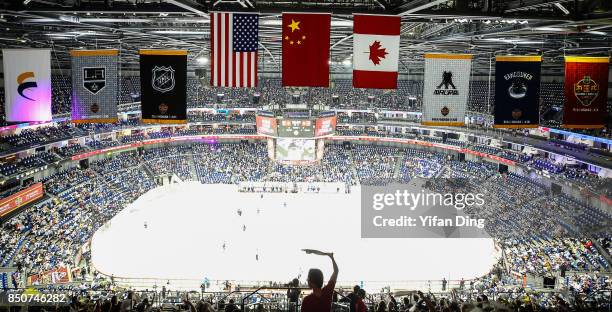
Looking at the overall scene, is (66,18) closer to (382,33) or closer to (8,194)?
(382,33)

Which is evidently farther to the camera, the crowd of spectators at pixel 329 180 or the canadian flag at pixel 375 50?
the crowd of spectators at pixel 329 180

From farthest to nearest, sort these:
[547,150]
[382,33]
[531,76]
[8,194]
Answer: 1. [547,150]
2. [8,194]
3. [531,76]
4. [382,33]

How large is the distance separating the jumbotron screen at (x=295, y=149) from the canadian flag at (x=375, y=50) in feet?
98.7

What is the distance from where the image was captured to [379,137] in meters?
47.3

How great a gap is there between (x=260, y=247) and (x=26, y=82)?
52.7 feet

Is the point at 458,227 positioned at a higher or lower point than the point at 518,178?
lower

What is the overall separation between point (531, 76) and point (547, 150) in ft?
74.0

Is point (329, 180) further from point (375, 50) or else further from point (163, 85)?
point (375, 50)

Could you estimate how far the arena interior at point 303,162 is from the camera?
996 cm

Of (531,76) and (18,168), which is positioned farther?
(18,168)

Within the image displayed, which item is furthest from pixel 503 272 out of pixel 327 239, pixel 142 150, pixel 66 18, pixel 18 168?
pixel 142 150

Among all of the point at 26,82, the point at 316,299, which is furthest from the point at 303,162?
the point at 316,299

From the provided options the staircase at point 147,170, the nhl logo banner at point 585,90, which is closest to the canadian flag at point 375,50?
the nhl logo banner at point 585,90

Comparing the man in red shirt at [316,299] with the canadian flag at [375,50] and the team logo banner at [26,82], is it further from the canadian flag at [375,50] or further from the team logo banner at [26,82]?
the team logo banner at [26,82]
